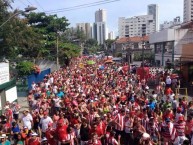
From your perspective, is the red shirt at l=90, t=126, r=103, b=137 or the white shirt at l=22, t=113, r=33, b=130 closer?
the red shirt at l=90, t=126, r=103, b=137

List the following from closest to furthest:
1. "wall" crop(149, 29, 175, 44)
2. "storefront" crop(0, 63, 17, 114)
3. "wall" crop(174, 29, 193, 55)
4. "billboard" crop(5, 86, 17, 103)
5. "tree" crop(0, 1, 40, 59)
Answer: "storefront" crop(0, 63, 17, 114) → "billboard" crop(5, 86, 17, 103) → "tree" crop(0, 1, 40, 59) → "wall" crop(174, 29, 193, 55) → "wall" crop(149, 29, 175, 44)

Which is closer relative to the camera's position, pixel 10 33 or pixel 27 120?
pixel 27 120

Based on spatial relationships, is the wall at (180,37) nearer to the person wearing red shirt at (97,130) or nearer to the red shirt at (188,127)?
the red shirt at (188,127)

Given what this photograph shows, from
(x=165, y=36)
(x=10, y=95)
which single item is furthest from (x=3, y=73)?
(x=165, y=36)

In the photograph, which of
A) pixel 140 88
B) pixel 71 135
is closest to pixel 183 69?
pixel 140 88

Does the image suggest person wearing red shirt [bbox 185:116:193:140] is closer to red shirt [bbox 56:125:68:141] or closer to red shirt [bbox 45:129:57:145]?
red shirt [bbox 56:125:68:141]

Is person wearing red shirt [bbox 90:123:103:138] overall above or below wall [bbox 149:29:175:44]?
below

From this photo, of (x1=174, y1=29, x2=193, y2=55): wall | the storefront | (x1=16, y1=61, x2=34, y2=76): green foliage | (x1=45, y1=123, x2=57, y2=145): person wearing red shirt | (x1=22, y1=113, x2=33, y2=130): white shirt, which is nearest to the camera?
(x1=45, y1=123, x2=57, y2=145): person wearing red shirt

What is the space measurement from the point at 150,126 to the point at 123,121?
40.4 inches

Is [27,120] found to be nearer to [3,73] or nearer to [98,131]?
[98,131]

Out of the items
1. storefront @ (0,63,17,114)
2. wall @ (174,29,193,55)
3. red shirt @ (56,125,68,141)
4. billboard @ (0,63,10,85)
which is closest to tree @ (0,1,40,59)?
billboard @ (0,63,10,85)

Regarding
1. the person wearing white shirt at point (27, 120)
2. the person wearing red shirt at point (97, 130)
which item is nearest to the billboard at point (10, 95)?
the person wearing white shirt at point (27, 120)

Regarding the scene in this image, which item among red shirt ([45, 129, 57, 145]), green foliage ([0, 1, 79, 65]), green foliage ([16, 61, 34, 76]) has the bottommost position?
red shirt ([45, 129, 57, 145])

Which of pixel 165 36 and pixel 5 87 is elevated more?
pixel 165 36
